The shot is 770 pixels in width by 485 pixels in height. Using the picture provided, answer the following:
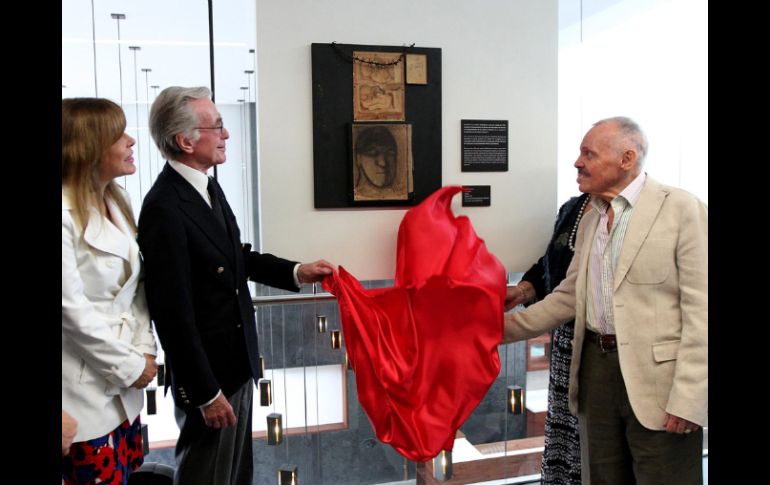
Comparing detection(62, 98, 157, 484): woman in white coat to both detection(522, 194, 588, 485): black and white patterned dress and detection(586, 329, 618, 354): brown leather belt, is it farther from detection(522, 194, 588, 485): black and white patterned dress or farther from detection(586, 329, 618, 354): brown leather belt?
detection(522, 194, 588, 485): black and white patterned dress

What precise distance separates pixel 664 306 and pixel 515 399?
1.35 metres

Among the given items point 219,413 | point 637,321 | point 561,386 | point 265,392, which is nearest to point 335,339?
point 265,392

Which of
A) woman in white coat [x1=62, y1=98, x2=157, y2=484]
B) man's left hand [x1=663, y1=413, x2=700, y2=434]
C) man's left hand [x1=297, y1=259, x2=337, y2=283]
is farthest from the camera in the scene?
man's left hand [x1=297, y1=259, x2=337, y2=283]

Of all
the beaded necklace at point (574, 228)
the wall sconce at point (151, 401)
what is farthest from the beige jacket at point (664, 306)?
the wall sconce at point (151, 401)

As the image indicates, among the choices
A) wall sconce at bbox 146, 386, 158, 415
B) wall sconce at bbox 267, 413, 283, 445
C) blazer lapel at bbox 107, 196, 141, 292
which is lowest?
wall sconce at bbox 267, 413, 283, 445

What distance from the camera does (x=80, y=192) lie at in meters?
1.84

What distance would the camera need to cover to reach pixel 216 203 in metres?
2.29

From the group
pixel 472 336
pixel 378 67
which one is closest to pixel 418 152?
pixel 378 67

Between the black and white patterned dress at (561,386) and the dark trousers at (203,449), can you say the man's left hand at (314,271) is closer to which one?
the dark trousers at (203,449)

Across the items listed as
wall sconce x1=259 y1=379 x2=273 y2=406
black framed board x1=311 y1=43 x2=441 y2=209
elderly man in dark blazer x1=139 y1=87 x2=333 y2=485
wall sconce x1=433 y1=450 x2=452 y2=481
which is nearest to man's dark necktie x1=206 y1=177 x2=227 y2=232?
elderly man in dark blazer x1=139 y1=87 x2=333 y2=485

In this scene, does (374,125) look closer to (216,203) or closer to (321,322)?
(216,203)

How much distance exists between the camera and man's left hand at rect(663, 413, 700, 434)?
202 centimetres

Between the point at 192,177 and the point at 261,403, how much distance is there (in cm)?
130

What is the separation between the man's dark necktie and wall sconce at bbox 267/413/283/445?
1161 millimetres
